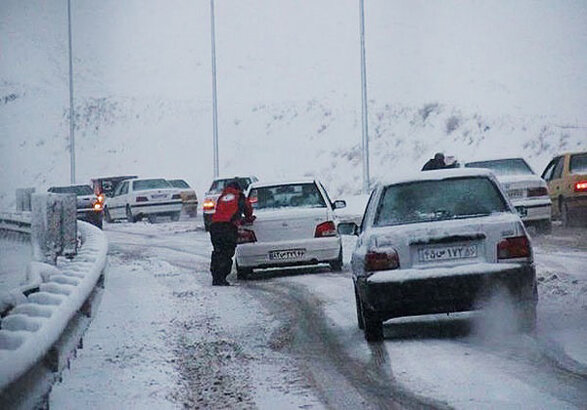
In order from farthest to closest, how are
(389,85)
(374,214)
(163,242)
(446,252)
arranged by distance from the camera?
(389,85) < (163,242) < (374,214) < (446,252)

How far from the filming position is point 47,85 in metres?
80.6

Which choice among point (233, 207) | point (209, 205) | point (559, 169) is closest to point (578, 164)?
point (559, 169)

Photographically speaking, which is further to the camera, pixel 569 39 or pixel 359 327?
pixel 569 39

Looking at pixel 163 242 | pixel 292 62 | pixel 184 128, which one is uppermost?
pixel 292 62

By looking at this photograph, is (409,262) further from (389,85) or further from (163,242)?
(389,85)

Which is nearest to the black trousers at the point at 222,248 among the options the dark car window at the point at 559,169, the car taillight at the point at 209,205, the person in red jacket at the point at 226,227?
the person in red jacket at the point at 226,227

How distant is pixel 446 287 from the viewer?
8.92 metres

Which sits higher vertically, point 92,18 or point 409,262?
point 92,18

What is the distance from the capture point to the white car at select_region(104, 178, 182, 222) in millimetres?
35344

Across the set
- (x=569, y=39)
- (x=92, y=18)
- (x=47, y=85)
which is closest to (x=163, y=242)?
(x=569, y=39)

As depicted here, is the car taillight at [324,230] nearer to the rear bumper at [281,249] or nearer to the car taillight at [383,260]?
the rear bumper at [281,249]

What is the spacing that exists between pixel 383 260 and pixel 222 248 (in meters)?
6.93

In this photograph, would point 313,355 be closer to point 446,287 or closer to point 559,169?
point 446,287

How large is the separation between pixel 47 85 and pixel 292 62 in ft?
60.9
